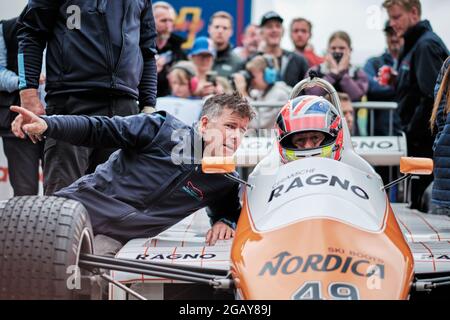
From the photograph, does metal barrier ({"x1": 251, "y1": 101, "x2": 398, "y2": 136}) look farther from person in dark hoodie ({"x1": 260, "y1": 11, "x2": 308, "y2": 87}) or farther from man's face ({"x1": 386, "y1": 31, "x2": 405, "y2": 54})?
man's face ({"x1": 386, "y1": 31, "x2": 405, "y2": 54})

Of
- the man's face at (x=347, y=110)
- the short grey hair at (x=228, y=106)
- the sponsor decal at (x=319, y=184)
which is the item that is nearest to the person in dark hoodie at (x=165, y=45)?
the man's face at (x=347, y=110)

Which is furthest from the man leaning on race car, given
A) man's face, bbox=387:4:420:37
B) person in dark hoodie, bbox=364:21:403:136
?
person in dark hoodie, bbox=364:21:403:136

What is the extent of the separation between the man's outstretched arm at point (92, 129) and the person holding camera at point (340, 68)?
4.28 metres

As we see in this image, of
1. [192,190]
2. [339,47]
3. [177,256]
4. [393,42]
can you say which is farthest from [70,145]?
[393,42]

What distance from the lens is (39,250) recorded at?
14.0 feet

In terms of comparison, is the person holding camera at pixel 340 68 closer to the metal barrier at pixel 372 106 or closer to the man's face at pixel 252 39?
the metal barrier at pixel 372 106

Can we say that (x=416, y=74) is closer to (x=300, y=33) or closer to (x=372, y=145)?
(x=372, y=145)

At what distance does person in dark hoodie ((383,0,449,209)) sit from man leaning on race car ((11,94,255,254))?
3039 millimetres

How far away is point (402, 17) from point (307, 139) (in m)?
3.79

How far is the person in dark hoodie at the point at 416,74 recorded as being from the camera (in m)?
8.15

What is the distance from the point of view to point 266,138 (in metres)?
9.66

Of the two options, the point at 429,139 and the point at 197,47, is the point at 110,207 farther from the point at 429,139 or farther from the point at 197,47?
the point at 197,47

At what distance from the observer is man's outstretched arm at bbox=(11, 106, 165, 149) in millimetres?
4764

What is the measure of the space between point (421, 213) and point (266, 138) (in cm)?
251
